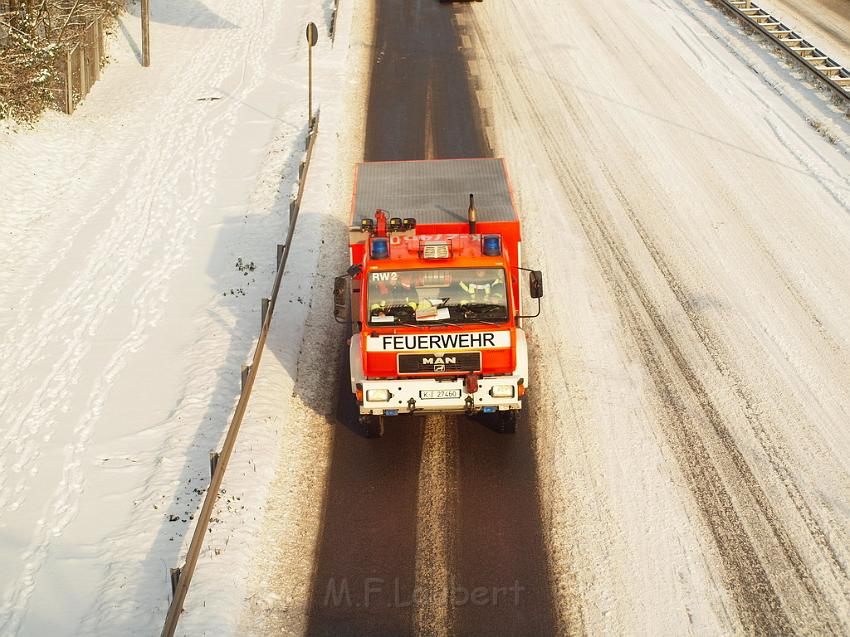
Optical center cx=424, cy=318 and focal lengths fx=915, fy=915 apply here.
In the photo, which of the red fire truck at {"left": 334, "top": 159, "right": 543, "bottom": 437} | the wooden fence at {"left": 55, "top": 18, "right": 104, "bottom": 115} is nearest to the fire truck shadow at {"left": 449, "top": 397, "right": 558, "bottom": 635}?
the red fire truck at {"left": 334, "top": 159, "right": 543, "bottom": 437}

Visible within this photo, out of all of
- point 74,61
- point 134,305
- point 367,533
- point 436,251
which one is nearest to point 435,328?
point 436,251

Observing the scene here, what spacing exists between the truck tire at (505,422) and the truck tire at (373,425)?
170 centimetres

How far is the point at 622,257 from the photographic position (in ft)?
60.4

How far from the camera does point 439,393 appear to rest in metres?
12.2

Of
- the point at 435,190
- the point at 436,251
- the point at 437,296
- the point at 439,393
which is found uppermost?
the point at 436,251

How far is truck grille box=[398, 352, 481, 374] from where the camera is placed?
12148mm

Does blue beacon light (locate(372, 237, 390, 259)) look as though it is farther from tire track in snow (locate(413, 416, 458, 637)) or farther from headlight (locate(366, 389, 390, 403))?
tire track in snow (locate(413, 416, 458, 637))

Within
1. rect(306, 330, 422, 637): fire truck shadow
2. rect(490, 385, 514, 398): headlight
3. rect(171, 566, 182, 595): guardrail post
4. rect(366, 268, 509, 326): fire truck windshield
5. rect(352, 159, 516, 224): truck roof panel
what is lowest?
rect(306, 330, 422, 637): fire truck shadow

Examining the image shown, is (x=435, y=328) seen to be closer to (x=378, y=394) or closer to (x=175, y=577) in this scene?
(x=378, y=394)

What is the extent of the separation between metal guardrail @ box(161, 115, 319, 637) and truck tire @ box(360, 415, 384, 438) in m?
1.80

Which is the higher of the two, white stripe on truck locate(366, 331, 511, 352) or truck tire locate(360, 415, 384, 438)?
white stripe on truck locate(366, 331, 511, 352)

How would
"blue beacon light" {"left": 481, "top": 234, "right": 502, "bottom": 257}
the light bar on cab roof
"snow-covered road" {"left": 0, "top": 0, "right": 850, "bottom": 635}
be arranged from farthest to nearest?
"blue beacon light" {"left": 481, "top": 234, "right": 502, "bottom": 257} < the light bar on cab roof < "snow-covered road" {"left": 0, "top": 0, "right": 850, "bottom": 635}

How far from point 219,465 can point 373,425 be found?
2272 mm

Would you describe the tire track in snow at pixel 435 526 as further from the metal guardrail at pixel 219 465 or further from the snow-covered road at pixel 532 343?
the metal guardrail at pixel 219 465
